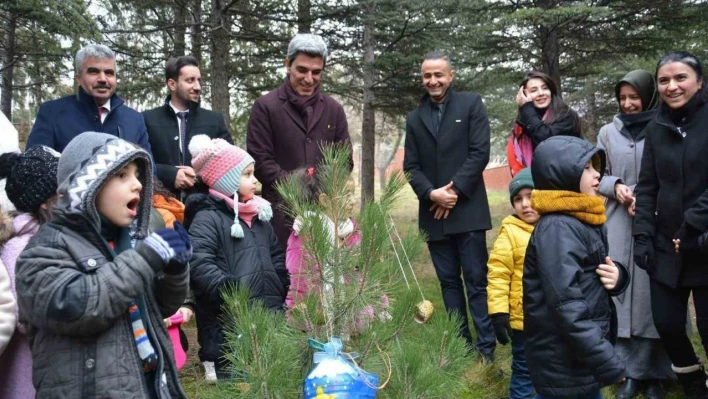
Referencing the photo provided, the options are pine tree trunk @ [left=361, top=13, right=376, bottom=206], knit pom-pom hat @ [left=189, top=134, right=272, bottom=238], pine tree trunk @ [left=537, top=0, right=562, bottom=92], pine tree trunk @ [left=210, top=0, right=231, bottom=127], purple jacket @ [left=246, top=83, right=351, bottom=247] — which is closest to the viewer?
knit pom-pom hat @ [left=189, top=134, right=272, bottom=238]

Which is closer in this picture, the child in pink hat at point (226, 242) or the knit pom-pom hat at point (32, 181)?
the knit pom-pom hat at point (32, 181)

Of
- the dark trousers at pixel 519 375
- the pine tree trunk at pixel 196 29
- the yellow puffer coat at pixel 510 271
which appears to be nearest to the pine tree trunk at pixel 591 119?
the pine tree trunk at pixel 196 29

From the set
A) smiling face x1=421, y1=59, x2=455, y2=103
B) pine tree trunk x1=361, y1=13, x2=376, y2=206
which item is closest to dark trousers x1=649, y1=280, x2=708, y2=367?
smiling face x1=421, y1=59, x2=455, y2=103

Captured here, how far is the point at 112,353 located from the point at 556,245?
191 cm

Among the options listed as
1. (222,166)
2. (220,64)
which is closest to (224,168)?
(222,166)

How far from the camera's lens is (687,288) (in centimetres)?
372

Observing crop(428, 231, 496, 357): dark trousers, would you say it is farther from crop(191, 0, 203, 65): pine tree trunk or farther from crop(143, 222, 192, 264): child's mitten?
crop(191, 0, 203, 65): pine tree trunk

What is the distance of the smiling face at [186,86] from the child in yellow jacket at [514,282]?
2683 millimetres

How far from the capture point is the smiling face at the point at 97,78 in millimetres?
4160

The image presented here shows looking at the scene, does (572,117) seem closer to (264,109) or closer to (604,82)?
(264,109)

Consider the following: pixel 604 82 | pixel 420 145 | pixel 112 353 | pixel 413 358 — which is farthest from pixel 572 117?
pixel 604 82

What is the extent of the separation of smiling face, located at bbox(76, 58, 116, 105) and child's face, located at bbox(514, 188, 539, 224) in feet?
9.88

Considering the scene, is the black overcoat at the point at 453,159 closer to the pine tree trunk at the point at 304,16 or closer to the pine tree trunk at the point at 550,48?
the pine tree trunk at the point at 550,48

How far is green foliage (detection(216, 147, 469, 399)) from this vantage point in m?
2.25
